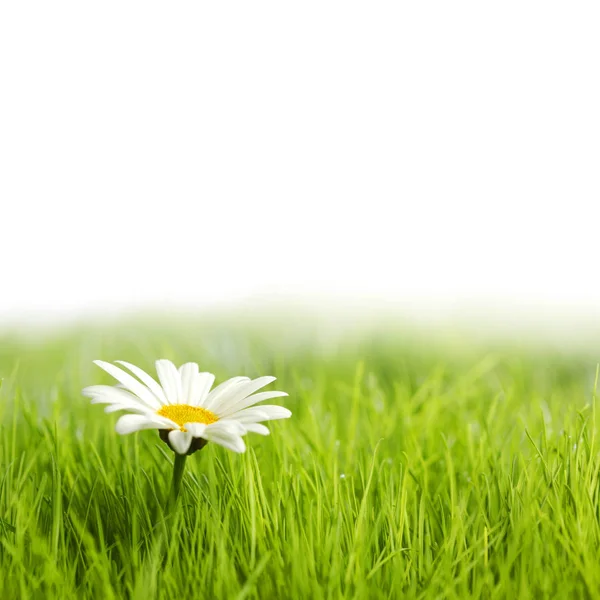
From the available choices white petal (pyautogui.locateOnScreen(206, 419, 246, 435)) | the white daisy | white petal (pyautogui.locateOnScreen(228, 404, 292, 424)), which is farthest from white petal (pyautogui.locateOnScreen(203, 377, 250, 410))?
white petal (pyautogui.locateOnScreen(206, 419, 246, 435))

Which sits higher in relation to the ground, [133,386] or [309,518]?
[133,386]

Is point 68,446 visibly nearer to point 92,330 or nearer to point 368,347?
point 368,347

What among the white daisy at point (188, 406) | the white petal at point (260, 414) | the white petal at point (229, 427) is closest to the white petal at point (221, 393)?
the white daisy at point (188, 406)

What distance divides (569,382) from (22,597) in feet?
9.80

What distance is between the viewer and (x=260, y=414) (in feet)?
5.22

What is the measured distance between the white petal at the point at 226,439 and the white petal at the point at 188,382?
0.26 meters

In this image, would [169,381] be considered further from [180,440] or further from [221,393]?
[180,440]

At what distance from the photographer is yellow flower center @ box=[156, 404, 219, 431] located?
1.67 meters

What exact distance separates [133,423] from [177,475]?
22 centimetres

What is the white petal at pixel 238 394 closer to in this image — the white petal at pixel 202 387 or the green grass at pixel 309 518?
the white petal at pixel 202 387

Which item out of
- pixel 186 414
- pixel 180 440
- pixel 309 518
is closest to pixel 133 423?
pixel 180 440

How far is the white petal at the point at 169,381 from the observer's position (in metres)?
1.80

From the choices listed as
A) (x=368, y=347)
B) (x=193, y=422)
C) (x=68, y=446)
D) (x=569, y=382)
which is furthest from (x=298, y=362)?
(x=193, y=422)

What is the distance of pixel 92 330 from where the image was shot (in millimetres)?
4852
